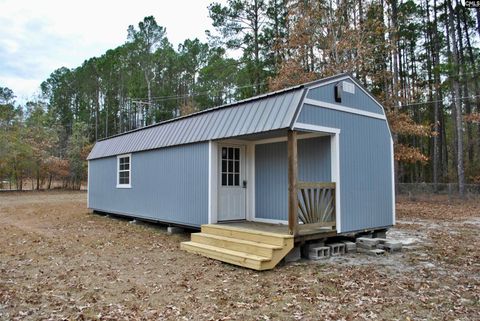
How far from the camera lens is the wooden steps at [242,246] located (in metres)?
5.54

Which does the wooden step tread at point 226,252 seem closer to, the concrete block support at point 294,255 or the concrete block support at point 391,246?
the concrete block support at point 294,255

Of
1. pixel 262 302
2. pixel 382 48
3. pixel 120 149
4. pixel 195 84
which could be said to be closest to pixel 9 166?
pixel 195 84

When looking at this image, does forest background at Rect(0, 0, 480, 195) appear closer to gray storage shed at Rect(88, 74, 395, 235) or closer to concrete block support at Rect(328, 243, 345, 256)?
gray storage shed at Rect(88, 74, 395, 235)

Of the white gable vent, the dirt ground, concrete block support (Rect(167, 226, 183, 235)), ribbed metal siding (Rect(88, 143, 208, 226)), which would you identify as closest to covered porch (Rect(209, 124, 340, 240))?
ribbed metal siding (Rect(88, 143, 208, 226))

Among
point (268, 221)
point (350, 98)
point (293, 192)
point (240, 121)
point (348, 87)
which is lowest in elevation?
point (268, 221)

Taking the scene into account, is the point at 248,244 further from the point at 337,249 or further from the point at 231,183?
the point at 231,183

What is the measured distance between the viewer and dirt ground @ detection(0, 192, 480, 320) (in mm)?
3824

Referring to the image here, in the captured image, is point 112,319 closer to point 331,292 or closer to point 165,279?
point 165,279

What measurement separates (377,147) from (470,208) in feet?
31.4

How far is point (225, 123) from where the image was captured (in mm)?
7352

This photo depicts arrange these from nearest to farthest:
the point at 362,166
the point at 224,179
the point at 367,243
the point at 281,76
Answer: the point at 367,243 → the point at 362,166 → the point at 224,179 → the point at 281,76

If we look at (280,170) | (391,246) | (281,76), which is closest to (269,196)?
(280,170)

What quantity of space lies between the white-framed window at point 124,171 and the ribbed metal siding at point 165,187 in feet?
0.68

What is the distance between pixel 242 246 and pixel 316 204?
1.48m
